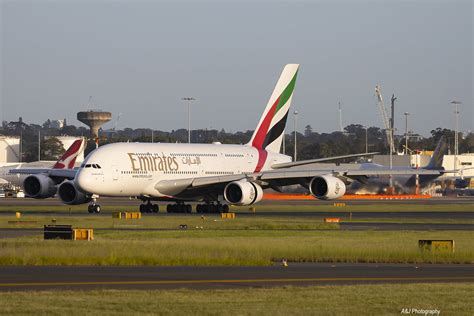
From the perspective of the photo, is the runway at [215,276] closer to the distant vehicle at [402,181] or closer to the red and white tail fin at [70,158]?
the red and white tail fin at [70,158]

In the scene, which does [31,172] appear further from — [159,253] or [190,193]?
[159,253]

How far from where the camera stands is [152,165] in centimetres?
6744

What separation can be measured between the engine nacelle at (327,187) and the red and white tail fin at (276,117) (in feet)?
30.9

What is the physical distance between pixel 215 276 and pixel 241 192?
124ft

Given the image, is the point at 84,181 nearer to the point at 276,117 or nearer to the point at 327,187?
the point at 327,187

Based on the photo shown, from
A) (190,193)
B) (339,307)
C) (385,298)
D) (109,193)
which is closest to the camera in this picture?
(339,307)

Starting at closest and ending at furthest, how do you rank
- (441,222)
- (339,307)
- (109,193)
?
(339,307)
(441,222)
(109,193)

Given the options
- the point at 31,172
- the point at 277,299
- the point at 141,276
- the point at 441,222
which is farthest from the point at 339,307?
the point at 31,172

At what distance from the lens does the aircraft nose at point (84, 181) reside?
6400 cm

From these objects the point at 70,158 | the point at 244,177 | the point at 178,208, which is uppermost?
the point at 70,158

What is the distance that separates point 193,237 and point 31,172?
119ft

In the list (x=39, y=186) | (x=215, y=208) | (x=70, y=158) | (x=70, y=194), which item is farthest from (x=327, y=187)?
(x=70, y=158)

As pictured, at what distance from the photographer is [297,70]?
7988 cm

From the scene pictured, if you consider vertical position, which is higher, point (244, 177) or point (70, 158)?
point (70, 158)
